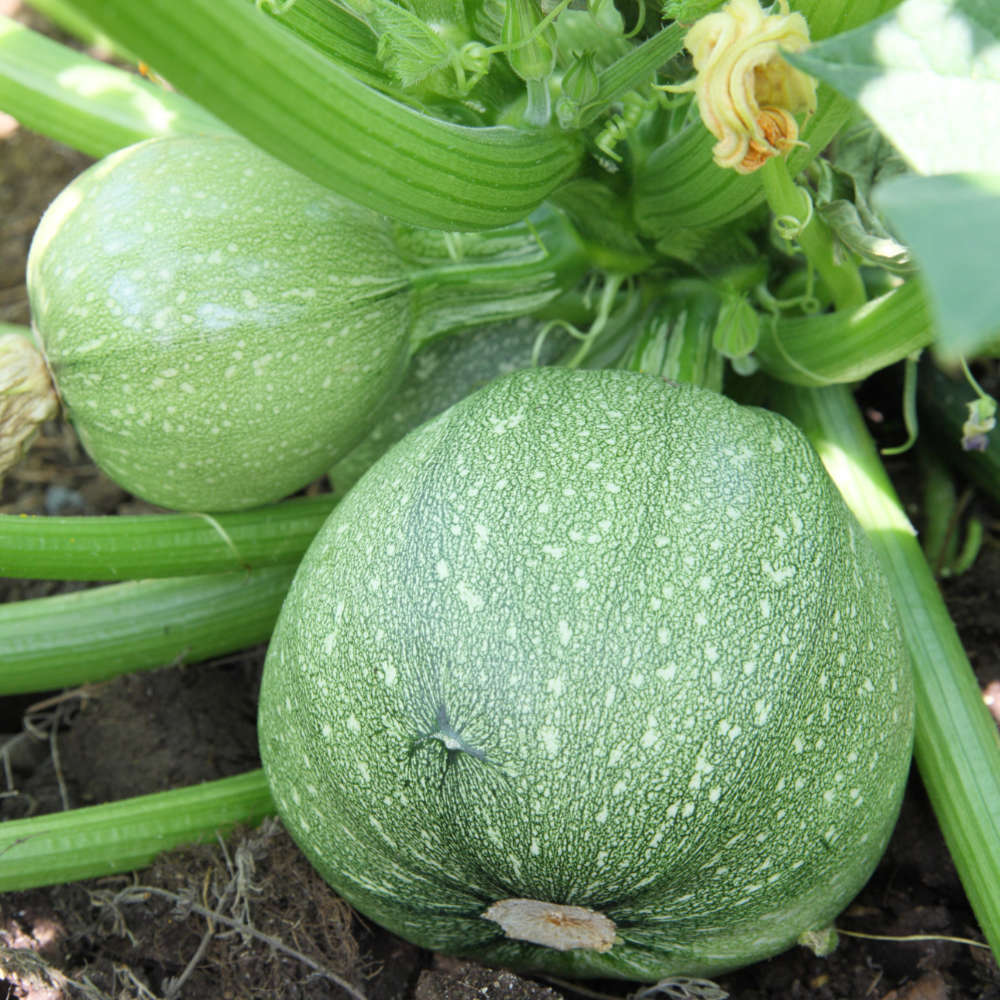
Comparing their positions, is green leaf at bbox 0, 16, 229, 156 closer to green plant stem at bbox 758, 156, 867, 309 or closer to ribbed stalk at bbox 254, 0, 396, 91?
ribbed stalk at bbox 254, 0, 396, 91

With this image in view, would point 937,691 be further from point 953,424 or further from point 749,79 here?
point 749,79

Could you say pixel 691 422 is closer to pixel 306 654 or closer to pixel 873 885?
pixel 306 654

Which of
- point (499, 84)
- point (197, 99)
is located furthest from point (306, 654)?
point (499, 84)

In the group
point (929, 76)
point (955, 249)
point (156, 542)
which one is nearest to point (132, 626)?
point (156, 542)

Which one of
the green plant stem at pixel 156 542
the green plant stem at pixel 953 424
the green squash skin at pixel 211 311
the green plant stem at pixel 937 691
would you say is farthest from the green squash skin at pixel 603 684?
the green plant stem at pixel 953 424

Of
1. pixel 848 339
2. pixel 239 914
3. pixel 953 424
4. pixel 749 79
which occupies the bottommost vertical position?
pixel 239 914

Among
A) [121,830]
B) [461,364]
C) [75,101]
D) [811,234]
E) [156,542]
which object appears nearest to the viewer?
[811,234]

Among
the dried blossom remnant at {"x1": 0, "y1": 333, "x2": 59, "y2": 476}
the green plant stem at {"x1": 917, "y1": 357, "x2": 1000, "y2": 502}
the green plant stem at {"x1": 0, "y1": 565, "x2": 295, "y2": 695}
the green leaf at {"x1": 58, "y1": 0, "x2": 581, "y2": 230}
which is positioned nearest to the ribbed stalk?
the green leaf at {"x1": 58, "y1": 0, "x2": 581, "y2": 230}
